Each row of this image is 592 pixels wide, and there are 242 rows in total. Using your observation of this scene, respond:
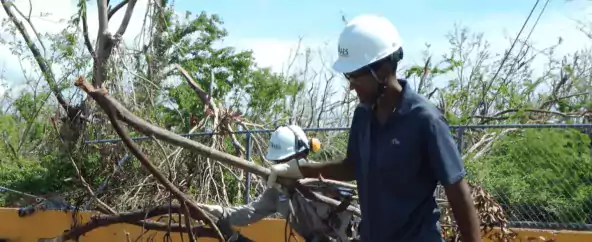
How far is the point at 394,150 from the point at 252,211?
2599 millimetres

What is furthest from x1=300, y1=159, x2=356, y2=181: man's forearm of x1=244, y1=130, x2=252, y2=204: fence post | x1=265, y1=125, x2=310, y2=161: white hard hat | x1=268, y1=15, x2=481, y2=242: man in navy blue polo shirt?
x1=244, y1=130, x2=252, y2=204: fence post

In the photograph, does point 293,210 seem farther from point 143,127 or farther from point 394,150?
point 394,150

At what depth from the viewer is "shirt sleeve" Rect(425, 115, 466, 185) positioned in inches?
118

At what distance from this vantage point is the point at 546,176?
278 inches

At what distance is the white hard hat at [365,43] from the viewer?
3271 mm

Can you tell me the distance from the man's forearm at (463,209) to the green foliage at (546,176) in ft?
13.1

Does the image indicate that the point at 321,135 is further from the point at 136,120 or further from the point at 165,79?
the point at 165,79

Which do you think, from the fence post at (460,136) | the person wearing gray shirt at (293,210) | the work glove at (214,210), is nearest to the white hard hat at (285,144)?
the person wearing gray shirt at (293,210)

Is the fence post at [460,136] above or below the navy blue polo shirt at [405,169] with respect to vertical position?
above

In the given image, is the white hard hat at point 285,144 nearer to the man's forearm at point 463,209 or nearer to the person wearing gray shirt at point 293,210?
the person wearing gray shirt at point 293,210

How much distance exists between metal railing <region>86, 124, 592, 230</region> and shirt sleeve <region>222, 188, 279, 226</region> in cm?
190

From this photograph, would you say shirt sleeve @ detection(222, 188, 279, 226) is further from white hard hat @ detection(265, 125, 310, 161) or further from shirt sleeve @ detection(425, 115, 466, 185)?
shirt sleeve @ detection(425, 115, 466, 185)

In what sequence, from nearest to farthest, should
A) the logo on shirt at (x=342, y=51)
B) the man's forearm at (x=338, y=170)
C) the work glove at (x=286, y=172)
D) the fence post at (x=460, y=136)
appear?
1. the logo on shirt at (x=342, y=51)
2. the man's forearm at (x=338, y=170)
3. the work glove at (x=286, y=172)
4. the fence post at (x=460, y=136)

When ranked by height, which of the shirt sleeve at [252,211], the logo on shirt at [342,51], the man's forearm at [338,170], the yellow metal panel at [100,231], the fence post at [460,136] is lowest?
the yellow metal panel at [100,231]
